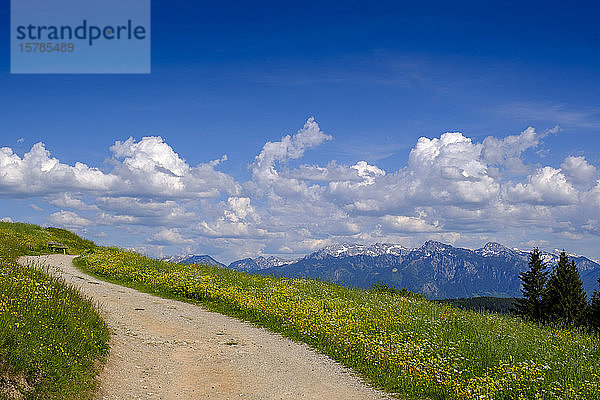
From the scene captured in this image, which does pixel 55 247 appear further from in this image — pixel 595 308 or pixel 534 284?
pixel 534 284

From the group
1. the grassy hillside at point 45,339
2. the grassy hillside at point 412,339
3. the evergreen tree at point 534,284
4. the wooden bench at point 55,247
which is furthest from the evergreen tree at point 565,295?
the grassy hillside at point 45,339

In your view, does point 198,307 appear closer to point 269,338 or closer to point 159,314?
point 159,314

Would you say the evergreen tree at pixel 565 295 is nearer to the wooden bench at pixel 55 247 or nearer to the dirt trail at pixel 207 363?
the wooden bench at pixel 55 247

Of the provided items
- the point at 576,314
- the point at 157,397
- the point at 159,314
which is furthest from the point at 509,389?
the point at 576,314

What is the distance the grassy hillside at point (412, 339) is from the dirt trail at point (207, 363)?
115 cm

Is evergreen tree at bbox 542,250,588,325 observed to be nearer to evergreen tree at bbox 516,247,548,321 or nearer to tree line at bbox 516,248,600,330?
tree line at bbox 516,248,600,330

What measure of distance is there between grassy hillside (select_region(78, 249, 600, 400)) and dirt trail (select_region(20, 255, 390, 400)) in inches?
45.2

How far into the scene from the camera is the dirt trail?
11727 mm

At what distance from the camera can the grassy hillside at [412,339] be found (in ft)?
41.7

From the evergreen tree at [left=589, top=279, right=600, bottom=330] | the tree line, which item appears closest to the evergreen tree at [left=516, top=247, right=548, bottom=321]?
the tree line

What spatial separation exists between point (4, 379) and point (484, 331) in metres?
16.1

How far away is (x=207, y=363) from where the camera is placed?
45.7ft

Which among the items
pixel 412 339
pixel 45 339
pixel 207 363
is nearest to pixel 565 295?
pixel 412 339

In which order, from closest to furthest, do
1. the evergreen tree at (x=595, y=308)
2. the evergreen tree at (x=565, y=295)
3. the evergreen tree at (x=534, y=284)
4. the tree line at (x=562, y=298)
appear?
the evergreen tree at (x=595, y=308) < the tree line at (x=562, y=298) < the evergreen tree at (x=565, y=295) < the evergreen tree at (x=534, y=284)
